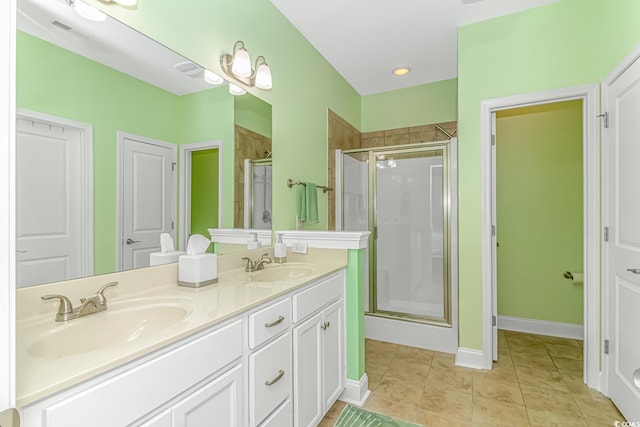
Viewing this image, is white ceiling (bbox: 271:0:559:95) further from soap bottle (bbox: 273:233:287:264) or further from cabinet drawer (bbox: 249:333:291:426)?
cabinet drawer (bbox: 249:333:291:426)

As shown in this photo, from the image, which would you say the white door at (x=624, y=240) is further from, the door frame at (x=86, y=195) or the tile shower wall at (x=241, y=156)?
the door frame at (x=86, y=195)

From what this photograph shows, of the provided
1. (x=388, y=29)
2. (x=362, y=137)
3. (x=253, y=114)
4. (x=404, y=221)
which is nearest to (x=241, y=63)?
(x=253, y=114)

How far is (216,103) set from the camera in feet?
5.62

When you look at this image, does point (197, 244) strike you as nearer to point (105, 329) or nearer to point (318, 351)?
point (105, 329)

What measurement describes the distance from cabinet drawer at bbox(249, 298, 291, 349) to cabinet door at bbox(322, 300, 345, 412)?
37 centimetres

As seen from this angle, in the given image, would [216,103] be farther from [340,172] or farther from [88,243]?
[340,172]

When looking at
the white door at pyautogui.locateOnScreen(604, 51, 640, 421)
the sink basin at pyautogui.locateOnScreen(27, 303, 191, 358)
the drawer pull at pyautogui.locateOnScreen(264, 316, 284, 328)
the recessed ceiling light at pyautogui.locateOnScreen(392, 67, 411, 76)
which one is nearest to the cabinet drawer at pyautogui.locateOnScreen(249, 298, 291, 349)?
the drawer pull at pyautogui.locateOnScreen(264, 316, 284, 328)

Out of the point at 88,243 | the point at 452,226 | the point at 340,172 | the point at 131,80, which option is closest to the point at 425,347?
the point at 452,226

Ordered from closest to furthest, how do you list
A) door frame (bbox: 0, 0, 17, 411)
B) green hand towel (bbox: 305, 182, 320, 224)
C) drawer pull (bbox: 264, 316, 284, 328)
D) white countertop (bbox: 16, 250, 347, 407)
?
door frame (bbox: 0, 0, 17, 411)
white countertop (bbox: 16, 250, 347, 407)
drawer pull (bbox: 264, 316, 284, 328)
green hand towel (bbox: 305, 182, 320, 224)

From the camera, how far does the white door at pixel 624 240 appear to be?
5.33ft

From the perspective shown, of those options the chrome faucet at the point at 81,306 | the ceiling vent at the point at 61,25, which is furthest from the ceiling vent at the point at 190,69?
the chrome faucet at the point at 81,306

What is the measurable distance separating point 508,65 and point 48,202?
286 cm

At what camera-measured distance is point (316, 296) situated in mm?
1618

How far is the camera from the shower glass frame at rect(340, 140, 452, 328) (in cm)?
285
